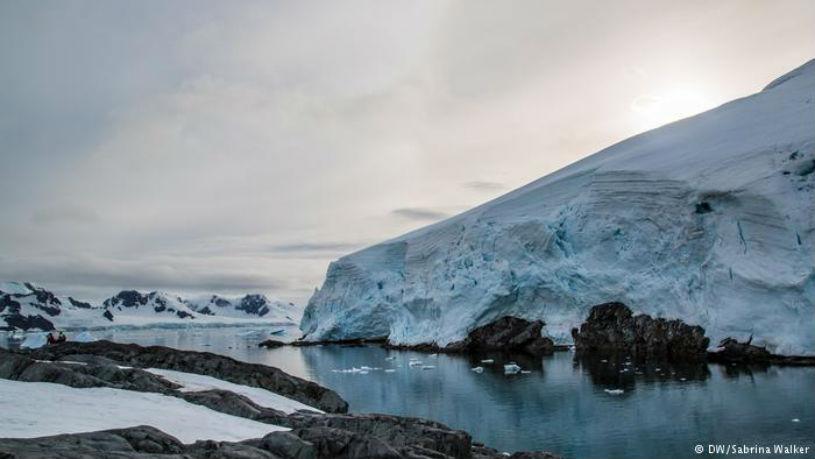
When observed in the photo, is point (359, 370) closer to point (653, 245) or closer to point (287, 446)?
point (653, 245)

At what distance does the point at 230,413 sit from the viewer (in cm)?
1205

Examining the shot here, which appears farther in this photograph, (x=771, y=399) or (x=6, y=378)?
(x=771, y=399)

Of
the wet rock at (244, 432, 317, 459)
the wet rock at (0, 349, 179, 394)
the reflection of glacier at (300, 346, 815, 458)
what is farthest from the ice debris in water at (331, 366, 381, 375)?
the wet rock at (244, 432, 317, 459)

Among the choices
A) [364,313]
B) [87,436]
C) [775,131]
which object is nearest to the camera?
[87,436]

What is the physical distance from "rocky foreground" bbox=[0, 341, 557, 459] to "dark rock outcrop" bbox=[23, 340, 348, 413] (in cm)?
3

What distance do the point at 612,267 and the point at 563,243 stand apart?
169 inches

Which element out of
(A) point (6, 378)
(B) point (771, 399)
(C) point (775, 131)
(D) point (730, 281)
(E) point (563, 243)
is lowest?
(B) point (771, 399)

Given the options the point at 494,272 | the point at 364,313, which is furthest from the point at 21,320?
the point at 494,272

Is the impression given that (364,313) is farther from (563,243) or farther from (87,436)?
(87,436)

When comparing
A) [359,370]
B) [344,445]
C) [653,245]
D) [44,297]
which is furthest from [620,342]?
[44,297]

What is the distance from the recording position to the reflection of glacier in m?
15.5

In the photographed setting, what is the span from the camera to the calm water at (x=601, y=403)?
603 inches

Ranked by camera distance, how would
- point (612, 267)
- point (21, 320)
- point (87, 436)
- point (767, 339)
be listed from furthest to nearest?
point (21, 320), point (612, 267), point (767, 339), point (87, 436)

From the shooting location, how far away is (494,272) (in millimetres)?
41406
